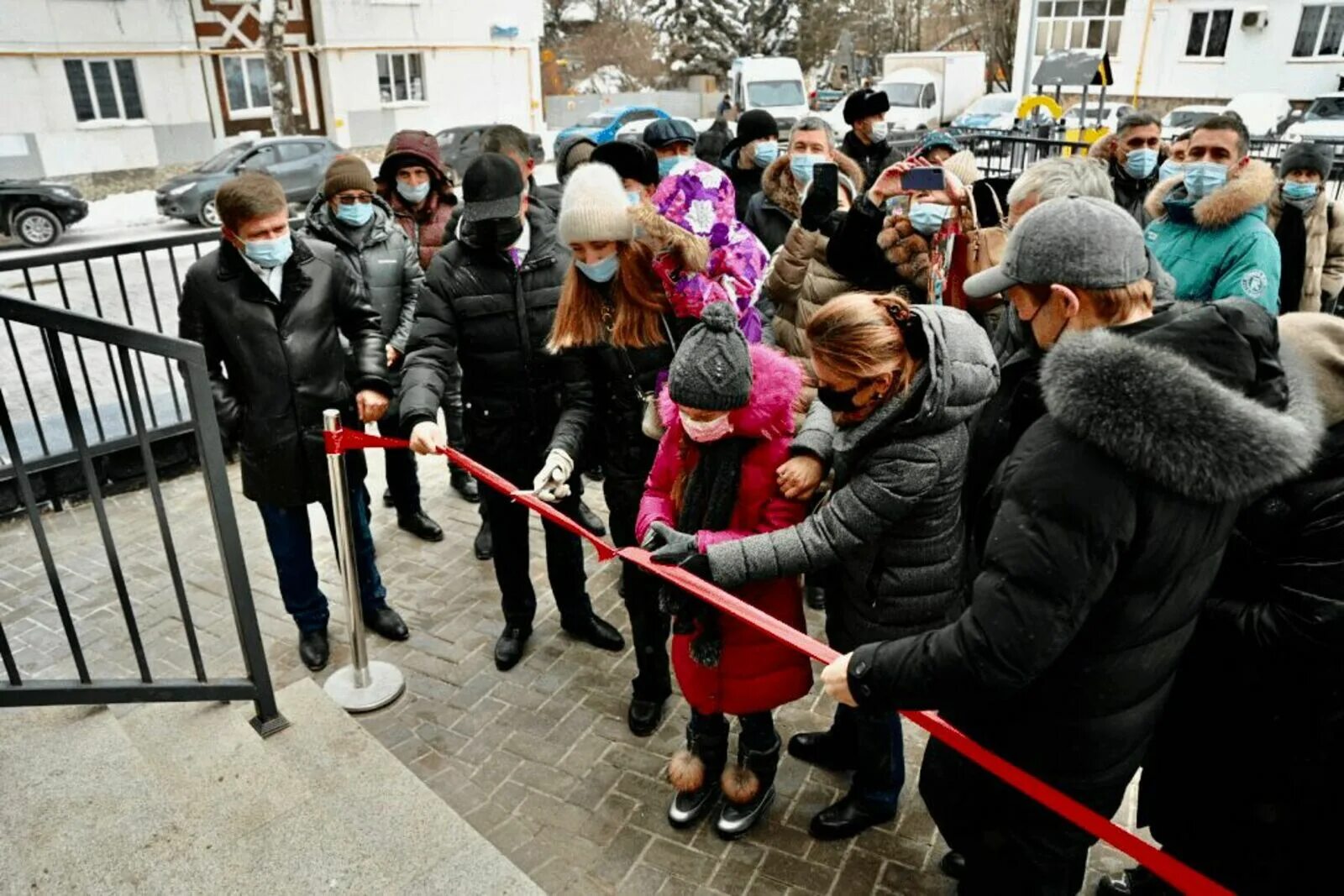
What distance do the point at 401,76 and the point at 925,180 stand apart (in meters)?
30.1

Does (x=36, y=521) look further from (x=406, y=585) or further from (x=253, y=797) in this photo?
(x=406, y=585)

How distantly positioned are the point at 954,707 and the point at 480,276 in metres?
2.76

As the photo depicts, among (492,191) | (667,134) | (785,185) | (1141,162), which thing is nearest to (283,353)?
(492,191)

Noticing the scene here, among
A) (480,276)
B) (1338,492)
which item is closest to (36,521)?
(480,276)

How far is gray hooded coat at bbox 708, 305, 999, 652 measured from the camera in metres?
2.59

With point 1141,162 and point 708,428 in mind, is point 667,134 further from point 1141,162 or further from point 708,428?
point 708,428

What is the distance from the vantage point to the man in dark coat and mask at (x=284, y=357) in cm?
400

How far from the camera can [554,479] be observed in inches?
142

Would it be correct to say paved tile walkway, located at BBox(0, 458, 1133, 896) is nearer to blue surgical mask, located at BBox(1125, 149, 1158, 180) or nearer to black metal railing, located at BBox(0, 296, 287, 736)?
black metal railing, located at BBox(0, 296, 287, 736)

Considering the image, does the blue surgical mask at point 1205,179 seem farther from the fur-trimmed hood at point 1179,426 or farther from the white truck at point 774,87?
the white truck at point 774,87

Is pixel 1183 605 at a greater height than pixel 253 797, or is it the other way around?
pixel 1183 605

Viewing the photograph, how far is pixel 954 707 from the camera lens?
2.22m

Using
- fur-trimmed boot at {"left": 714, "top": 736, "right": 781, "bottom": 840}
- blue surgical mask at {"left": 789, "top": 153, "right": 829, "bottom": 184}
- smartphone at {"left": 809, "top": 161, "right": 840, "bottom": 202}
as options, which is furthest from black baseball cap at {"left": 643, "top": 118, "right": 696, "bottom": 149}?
A: fur-trimmed boot at {"left": 714, "top": 736, "right": 781, "bottom": 840}

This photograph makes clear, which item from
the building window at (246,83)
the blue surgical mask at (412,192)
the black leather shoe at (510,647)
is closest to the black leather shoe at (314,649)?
the black leather shoe at (510,647)
